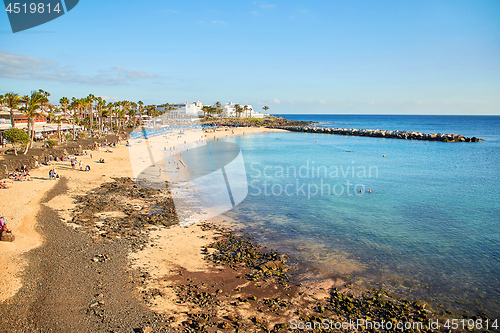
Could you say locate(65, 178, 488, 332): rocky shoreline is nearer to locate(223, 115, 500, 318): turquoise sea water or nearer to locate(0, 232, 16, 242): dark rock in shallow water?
locate(223, 115, 500, 318): turquoise sea water

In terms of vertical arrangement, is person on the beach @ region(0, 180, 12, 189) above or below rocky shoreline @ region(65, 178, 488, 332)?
above

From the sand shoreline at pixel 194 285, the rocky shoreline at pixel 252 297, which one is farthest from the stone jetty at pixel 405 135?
the sand shoreline at pixel 194 285

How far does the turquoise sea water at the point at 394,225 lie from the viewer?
46.9 feet

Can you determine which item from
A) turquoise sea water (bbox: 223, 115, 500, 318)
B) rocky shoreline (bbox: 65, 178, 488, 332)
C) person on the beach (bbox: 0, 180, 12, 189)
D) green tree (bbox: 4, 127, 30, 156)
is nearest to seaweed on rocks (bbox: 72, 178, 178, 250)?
rocky shoreline (bbox: 65, 178, 488, 332)

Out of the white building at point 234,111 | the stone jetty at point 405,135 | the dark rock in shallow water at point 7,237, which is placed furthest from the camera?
the white building at point 234,111

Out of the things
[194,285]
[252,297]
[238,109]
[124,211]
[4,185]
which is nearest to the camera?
[252,297]

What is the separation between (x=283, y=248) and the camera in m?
17.2

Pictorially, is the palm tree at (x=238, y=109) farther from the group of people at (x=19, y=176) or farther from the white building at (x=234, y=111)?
the group of people at (x=19, y=176)

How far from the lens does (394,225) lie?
70.9ft

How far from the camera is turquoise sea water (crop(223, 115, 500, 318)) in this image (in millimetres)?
14281

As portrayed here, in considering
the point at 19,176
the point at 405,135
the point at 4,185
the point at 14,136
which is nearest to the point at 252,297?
the point at 4,185

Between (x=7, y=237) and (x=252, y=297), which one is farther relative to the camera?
(x=7, y=237)

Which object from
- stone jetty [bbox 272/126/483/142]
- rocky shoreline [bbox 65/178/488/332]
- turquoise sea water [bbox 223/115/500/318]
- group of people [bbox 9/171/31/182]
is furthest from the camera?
stone jetty [bbox 272/126/483/142]

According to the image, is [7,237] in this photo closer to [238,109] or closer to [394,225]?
[394,225]
